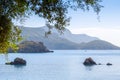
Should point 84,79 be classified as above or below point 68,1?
below

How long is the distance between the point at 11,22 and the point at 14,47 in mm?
1705

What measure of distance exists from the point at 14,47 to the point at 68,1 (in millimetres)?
4403

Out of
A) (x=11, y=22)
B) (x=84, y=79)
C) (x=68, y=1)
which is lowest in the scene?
(x=84, y=79)

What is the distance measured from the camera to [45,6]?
1593 centimetres

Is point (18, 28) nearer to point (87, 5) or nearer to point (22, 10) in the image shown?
point (22, 10)

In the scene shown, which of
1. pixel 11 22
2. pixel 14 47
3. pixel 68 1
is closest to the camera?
pixel 68 1

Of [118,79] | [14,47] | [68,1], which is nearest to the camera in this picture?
[68,1]

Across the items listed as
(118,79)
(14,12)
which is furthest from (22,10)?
(118,79)

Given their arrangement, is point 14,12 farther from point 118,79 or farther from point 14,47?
point 118,79

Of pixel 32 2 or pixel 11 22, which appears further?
pixel 11 22

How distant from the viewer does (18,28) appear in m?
18.2

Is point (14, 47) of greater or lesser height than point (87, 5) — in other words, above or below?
below

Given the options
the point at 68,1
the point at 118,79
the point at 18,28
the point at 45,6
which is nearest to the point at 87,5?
the point at 68,1

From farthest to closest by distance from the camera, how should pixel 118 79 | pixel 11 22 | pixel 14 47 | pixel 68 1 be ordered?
pixel 118 79 < pixel 14 47 < pixel 11 22 < pixel 68 1
